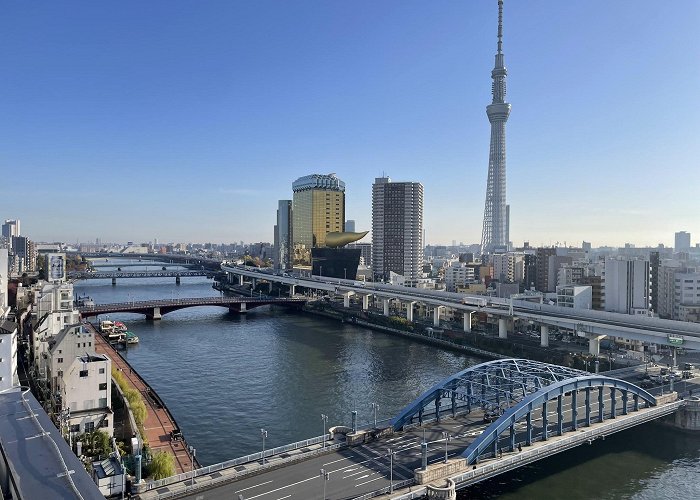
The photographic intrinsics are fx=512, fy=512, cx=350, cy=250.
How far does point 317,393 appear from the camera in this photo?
20.8 metres

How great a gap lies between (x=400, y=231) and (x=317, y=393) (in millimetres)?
47660

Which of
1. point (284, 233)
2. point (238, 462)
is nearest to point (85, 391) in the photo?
point (238, 462)

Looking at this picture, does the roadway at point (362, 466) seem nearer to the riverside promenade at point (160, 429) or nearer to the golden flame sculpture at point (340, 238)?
the riverside promenade at point (160, 429)

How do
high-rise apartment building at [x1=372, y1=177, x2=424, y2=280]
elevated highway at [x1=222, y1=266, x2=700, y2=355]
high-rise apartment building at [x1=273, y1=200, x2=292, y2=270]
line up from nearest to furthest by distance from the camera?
elevated highway at [x1=222, y1=266, x2=700, y2=355] → high-rise apartment building at [x1=372, y1=177, x2=424, y2=280] → high-rise apartment building at [x1=273, y1=200, x2=292, y2=270]

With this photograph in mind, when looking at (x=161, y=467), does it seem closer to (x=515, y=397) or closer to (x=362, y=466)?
(x=362, y=466)

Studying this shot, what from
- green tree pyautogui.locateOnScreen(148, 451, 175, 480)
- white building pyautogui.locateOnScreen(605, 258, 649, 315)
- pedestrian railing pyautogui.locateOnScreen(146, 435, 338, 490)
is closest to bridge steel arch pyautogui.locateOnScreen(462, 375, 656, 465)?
pedestrian railing pyautogui.locateOnScreen(146, 435, 338, 490)

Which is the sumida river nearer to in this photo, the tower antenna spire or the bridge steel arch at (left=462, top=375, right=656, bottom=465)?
the bridge steel arch at (left=462, top=375, right=656, bottom=465)

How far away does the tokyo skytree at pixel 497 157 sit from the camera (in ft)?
303

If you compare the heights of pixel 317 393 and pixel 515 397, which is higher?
pixel 515 397

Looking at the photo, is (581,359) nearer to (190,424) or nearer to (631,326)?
(631,326)

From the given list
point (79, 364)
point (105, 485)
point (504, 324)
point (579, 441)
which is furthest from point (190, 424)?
point (504, 324)

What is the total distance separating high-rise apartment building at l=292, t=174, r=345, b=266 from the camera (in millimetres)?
77750

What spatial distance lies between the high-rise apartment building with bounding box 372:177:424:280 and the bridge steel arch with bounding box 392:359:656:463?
49062 millimetres

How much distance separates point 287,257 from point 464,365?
60271 mm
